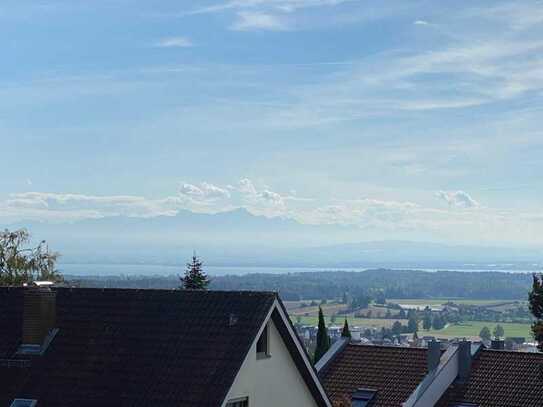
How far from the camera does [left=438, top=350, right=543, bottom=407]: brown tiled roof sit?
42.5m

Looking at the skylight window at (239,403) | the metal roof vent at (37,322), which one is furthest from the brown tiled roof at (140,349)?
the skylight window at (239,403)

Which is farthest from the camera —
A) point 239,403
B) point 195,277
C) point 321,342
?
point 321,342

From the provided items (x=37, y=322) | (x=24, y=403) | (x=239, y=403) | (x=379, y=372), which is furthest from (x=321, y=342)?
(x=24, y=403)

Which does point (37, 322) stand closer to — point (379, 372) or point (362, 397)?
point (362, 397)

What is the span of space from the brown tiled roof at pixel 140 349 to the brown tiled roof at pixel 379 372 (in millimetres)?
18341

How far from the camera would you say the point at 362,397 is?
44.9 m

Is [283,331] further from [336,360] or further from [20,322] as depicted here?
[336,360]

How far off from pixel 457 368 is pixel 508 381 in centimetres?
263

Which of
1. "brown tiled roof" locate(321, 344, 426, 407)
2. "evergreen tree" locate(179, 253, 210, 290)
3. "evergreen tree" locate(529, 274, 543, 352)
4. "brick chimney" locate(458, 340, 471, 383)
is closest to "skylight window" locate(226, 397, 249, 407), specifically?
"evergreen tree" locate(529, 274, 543, 352)

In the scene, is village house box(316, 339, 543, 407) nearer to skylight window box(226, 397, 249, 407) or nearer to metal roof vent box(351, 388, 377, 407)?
metal roof vent box(351, 388, 377, 407)

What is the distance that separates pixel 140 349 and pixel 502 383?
73.2 feet

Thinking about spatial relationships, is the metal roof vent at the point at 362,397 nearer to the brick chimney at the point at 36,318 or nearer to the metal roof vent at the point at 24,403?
the brick chimney at the point at 36,318

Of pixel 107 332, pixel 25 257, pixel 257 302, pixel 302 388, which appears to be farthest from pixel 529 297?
pixel 25 257

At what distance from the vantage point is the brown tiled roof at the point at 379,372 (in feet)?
147
